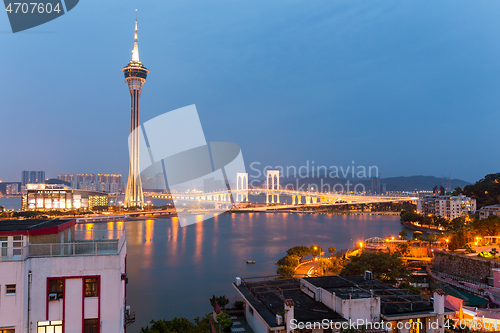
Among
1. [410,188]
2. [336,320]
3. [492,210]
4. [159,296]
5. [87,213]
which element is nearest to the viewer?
[336,320]

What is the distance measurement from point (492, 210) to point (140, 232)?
30.1 ft

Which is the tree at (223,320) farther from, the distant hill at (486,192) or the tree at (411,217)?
the tree at (411,217)

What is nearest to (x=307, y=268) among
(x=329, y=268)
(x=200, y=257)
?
(x=329, y=268)

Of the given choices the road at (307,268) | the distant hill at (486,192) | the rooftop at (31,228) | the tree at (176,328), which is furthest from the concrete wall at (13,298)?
the distant hill at (486,192)

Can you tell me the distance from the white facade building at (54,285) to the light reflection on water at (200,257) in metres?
0.19

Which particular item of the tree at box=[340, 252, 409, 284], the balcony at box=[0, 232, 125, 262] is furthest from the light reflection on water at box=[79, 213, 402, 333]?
the tree at box=[340, 252, 409, 284]

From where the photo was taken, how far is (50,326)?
1.33m

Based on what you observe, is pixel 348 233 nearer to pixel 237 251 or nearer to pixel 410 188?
pixel 237 251

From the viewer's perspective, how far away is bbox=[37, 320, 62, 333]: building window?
4.34 ft

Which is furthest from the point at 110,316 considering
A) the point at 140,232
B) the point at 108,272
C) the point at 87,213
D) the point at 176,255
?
the point at 87,213

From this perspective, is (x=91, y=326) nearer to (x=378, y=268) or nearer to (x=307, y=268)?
(x=378, y=268)

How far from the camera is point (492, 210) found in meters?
7.68

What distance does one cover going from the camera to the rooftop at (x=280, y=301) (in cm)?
158

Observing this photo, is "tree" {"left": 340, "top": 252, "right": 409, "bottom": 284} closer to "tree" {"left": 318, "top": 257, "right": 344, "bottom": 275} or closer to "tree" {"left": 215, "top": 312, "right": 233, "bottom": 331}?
"tree" {"left": 318, "top": 257, "right": 344, "bottom": 275}
